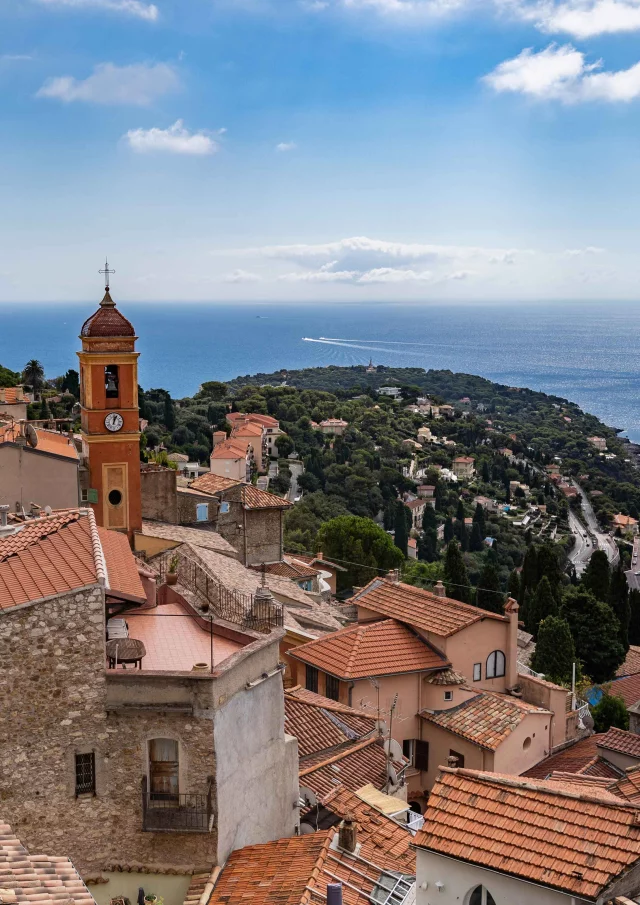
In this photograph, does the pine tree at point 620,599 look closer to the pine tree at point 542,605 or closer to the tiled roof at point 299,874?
the pine tree at point 542,605

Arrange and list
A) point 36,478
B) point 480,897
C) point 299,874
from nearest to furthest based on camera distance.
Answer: point 480,897 < point 299,874 < point 36,478

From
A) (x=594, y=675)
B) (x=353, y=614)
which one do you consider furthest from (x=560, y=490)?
(x=353, y=614)

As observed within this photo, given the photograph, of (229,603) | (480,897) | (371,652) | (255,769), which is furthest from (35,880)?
(371,652)

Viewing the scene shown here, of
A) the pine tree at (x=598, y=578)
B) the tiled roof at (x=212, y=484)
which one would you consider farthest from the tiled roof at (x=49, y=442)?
the pine tree at (x=598, y=578)

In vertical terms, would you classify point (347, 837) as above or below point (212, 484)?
below

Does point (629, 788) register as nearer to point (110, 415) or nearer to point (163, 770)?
point (163, 770)

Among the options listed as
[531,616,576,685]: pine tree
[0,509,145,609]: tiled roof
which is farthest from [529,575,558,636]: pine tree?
[0,509,145,609]: tiled roof
